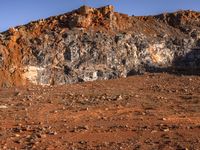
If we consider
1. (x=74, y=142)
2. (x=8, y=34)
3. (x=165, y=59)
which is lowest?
(x=74, y=142)

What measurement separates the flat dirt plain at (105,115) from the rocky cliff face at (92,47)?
3.17 m

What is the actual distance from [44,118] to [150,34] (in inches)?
520

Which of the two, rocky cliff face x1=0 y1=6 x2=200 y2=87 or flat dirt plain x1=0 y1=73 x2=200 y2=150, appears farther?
rocky cliff face x1=0 y1=6 x2=200 y2=87

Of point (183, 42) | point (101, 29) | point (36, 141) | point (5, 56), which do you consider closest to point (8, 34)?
point (5, 56)

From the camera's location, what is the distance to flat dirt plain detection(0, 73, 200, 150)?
951 centimetres

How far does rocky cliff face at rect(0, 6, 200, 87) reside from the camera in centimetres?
2131

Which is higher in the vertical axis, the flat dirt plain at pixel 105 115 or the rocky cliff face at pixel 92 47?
the rocky cliff face at pixel 92 47

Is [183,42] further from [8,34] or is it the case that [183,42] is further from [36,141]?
[36,141]

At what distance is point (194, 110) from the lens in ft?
43.3

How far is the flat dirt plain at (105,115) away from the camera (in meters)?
9.51

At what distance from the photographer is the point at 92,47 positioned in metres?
22.3

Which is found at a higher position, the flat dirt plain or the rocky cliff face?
the rocky cliff face

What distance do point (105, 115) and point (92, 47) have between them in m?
10.1

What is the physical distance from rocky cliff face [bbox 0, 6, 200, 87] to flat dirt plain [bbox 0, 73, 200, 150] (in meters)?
3.17
